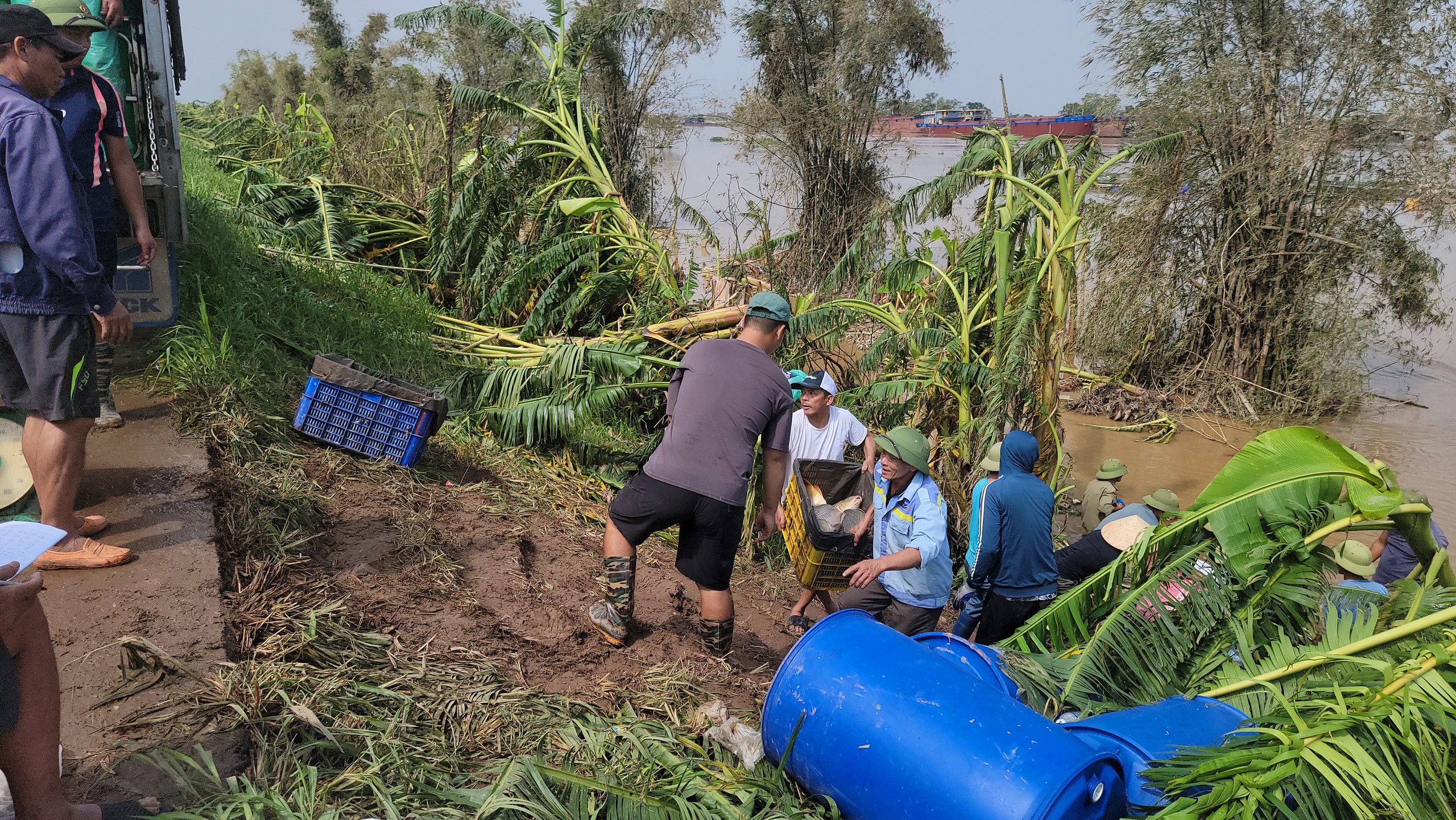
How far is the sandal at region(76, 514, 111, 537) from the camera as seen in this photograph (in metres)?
3.34

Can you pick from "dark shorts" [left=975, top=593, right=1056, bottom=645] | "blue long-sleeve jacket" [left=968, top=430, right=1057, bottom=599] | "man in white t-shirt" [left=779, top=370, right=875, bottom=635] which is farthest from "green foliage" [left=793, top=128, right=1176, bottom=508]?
"dark shorts" [left=975, top=593, right=1056, bottom=645]

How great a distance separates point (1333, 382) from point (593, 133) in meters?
9.37

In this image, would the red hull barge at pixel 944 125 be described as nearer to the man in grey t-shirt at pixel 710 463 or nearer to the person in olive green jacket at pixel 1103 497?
the person in olive green jacket at pixel 1103 497

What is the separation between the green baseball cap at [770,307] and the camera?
382 cm

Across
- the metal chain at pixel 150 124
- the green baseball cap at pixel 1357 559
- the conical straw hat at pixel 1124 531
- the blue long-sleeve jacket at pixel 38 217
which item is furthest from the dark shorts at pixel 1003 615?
the metal chain at pixel 150 124

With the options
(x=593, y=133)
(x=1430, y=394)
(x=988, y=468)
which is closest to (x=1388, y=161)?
(x=1430, y=394)

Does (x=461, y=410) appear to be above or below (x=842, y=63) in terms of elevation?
below

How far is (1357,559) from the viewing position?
4.64 metres

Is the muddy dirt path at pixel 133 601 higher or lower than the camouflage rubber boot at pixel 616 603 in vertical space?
higher

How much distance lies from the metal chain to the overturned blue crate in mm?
1234

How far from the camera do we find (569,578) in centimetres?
473

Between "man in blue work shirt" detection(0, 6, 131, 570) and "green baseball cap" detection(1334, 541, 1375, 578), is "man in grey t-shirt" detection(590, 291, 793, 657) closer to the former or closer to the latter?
"man in blue work shirt" detection(0, 6, 131, 570)

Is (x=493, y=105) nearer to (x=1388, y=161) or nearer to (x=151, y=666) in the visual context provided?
(x=151, y=666)

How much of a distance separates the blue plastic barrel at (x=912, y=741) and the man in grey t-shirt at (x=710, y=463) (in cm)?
91
